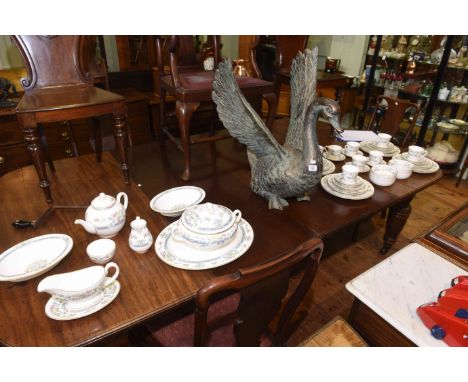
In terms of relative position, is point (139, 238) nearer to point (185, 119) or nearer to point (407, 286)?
point (185, 119)

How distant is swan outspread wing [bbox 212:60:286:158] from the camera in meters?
1.22

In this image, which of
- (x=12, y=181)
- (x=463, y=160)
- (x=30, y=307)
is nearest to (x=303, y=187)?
(x=30, y=307)

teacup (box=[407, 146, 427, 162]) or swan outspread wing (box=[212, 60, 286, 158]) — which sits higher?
swan outspread wing (box=[212, 60, 286, 158])

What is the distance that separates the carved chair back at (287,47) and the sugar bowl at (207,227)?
2080 mm

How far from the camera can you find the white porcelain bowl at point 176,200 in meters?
1.22

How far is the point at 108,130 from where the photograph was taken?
11.1ft

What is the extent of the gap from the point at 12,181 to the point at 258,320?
55.4 inches

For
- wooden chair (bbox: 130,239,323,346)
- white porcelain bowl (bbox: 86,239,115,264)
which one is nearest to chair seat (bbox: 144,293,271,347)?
wooden chair (bbox: 130,239,323,346)

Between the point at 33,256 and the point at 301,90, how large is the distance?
47.3 inches

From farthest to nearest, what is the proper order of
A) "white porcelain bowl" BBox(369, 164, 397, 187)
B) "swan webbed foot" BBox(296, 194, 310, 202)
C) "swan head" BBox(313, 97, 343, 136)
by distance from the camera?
"white porcelain bowl" BBox(369, 164, 397, 187), "swan webbed foot" BBox(296, 194, 310, 202), "swan head" BBox(313, 97, 343, 136)

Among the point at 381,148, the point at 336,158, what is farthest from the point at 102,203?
the point at 381,148

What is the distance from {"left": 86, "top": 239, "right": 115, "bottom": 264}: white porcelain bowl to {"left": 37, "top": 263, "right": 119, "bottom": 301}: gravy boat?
4cm

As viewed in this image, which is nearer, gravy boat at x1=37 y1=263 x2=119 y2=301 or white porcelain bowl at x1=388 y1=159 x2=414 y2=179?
gravy boat at x1=37 y1=263 x2=119 y2=301

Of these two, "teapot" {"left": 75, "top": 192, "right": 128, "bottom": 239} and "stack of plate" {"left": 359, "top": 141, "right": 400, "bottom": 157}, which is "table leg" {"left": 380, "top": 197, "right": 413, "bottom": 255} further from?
"teapot" {"left": 75, "top": 192, "right": 128, "bottom": 239}
